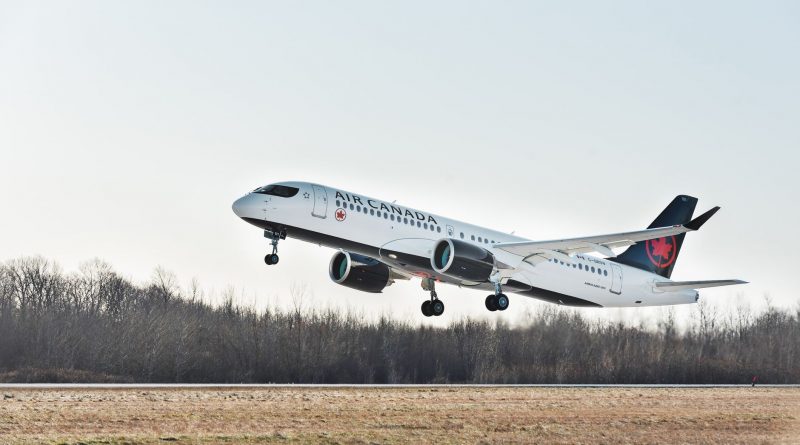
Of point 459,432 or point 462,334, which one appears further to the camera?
point 462,334

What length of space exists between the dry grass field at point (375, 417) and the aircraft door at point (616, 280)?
5.10 metres

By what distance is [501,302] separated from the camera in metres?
46.8

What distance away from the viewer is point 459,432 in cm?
3594

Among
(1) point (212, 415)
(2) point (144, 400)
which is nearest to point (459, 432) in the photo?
(1) point (212, 415)

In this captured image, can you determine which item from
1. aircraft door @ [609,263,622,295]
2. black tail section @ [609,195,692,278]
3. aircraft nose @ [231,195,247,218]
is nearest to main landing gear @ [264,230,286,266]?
aircraft nose @ [231,195,247,218]

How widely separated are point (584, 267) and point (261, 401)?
15.6 meters

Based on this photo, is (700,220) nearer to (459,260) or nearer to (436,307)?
(459,260)

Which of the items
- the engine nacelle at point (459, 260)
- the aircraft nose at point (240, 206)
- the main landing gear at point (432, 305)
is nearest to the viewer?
the aircraft nose at point (240, 206)

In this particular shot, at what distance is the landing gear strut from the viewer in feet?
153

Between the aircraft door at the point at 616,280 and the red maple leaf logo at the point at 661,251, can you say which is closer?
the aircraft door at the point at 616,280

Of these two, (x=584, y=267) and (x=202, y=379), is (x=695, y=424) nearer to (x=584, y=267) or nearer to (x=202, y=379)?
(x=584, y=267)

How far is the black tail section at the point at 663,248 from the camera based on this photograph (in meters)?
55.0

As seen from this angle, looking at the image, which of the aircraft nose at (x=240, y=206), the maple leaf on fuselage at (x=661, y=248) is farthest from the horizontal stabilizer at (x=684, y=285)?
the aircraft nose at (x=240, y=206)

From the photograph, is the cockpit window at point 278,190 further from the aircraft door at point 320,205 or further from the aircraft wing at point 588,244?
the aircraft wing at point 588,244
